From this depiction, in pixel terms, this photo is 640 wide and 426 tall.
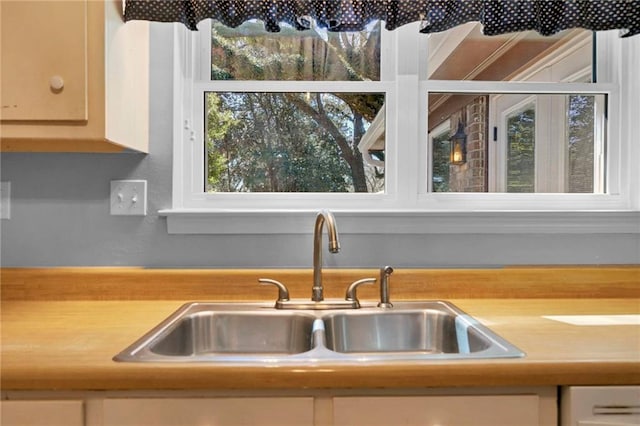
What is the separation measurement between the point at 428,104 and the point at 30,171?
130cm

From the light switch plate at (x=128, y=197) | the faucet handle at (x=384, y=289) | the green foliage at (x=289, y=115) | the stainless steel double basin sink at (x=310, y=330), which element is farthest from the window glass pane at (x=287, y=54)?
the stainless steel double basin sink at (x=310, y=330)

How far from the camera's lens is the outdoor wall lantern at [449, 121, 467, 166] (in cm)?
165

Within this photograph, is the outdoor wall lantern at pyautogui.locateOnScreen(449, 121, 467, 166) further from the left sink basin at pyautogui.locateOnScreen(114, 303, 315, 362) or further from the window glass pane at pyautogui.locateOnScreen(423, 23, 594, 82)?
the left sink basin at pyautogui.locateOnScreen(114, 303, 315, 362)

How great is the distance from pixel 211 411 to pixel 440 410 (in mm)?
422

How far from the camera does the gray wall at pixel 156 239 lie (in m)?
1.51

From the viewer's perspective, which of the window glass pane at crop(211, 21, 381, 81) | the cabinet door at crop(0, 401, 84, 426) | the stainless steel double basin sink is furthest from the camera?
the window glass pane at crop(211, 21, 381, 81)

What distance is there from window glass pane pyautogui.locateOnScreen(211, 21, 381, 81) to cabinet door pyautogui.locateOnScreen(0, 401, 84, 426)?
1112mm

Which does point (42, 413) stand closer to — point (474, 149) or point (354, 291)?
point (354, 291)

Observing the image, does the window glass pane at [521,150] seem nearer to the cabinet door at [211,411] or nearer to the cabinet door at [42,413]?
the cabinet door at [211,411]

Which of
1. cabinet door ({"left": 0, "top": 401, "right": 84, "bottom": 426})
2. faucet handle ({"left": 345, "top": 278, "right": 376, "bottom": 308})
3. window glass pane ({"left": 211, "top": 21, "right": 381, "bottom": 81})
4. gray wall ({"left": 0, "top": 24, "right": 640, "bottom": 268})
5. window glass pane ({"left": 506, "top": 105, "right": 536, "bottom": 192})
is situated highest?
window glass pane ({"left": 211, "top": 21, "right": 381, "bottom": 81})

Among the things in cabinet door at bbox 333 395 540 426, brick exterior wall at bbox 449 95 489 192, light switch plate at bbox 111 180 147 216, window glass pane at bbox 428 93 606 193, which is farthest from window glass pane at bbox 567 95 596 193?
light switch plate at bbox 111 180 147 216

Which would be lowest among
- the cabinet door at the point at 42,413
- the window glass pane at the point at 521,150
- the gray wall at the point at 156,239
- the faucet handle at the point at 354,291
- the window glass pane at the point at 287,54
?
the cabinet door at the point at 42,413

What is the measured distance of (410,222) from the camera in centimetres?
153

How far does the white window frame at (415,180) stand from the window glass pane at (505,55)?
0.14 feet
